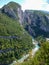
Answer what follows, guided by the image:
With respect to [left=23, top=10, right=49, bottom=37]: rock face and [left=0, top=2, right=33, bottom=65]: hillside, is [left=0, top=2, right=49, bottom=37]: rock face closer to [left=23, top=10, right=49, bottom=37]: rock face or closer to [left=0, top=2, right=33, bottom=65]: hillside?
[left=23, top=10, right=49, bottom=37]: rock face

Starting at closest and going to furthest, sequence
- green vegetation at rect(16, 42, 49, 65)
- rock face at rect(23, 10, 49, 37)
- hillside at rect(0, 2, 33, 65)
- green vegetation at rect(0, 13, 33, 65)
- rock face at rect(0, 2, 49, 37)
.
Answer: green vegetation at rect(16, 42, 49, 65) → green vegetation at rect(0, 13, 33, 65) → hillside at rect(0, 2, 33, 65) → rock face at rect(0, 2, 49, 37) → rock face at rect(23, 10, 49, 37)

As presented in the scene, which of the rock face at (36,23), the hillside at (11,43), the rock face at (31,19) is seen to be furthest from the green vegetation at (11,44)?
the rock face at (36,23)

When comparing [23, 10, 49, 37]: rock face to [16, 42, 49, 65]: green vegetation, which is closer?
[16, 42, 49, 65]: green vegetation

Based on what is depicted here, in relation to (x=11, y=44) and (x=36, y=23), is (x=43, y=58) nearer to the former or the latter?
(x=11, y=44)

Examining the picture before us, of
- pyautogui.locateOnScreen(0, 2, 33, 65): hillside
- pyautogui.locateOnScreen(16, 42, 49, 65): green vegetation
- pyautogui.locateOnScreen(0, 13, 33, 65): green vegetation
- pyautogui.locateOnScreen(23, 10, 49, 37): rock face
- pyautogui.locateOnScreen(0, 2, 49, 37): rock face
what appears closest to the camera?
pyautogui.locateOnScreen(16, 42, 49, 65): green vegetation

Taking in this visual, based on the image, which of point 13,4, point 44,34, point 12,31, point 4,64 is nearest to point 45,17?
point 44,34

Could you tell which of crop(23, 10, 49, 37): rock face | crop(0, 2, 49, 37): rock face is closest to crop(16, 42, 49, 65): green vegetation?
crop(0, 2, 49, 37): rock face
